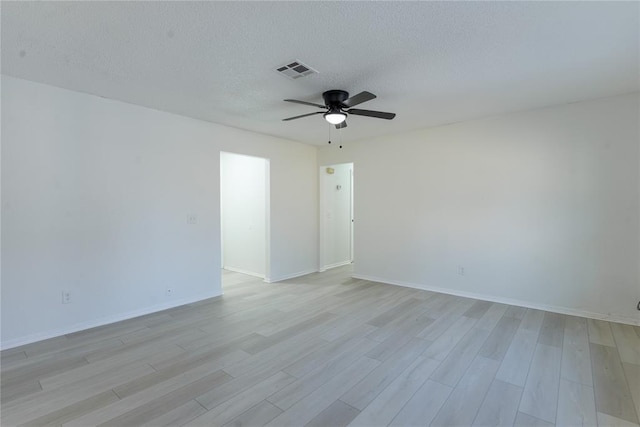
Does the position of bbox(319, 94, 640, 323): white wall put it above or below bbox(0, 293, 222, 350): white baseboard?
above

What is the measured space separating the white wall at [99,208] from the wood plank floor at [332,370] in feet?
1.31

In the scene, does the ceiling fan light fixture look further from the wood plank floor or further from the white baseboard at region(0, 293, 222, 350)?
the white baseboard at region(0, 293, 222, 350)

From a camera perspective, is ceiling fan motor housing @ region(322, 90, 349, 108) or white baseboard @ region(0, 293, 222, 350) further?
ceiling fan motor housing @ region(322, 90, 349, 108)

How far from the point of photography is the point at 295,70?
264 centimetres

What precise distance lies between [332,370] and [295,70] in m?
2.61

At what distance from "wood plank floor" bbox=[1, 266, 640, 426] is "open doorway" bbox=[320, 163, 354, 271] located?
2.62 meters

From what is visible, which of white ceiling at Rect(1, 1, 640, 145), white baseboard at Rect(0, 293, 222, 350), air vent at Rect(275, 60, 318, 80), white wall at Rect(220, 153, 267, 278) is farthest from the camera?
white wall at Rect(220, 153, 267, 278)

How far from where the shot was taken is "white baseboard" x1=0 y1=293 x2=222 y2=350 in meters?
2.84

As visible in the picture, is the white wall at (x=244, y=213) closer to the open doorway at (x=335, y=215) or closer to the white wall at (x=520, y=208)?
the open doorway at (x=335, y=215)

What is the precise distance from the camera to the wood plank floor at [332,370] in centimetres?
190

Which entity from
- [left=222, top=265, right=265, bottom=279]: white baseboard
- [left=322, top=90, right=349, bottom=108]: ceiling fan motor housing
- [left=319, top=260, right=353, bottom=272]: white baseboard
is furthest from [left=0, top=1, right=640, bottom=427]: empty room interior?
[left=319, top=260, right=353, bottom=272]: white baseboard

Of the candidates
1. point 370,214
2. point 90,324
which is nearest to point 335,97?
point 370,214

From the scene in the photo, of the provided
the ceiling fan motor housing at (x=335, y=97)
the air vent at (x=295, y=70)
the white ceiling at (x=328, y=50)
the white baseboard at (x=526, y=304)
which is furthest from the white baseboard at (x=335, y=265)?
the air vent at (x=295, y=70)

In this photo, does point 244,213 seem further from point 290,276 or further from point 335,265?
point 335,265
